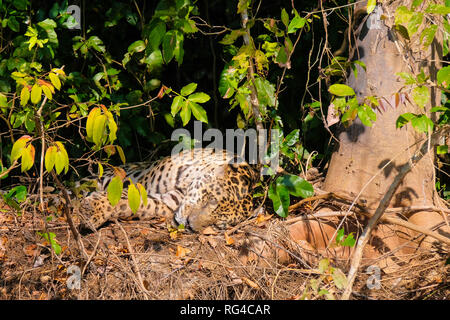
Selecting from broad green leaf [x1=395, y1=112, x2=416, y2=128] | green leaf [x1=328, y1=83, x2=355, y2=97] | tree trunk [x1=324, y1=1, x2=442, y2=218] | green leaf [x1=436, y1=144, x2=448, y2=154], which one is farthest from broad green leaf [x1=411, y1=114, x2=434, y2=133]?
green leaf [x1=436, y1=144, x2=448, y2=154]

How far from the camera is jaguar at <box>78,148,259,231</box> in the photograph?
4.56 m

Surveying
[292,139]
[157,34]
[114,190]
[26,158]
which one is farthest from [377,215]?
[26,158]

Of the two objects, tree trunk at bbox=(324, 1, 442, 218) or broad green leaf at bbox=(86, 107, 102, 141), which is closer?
broad green leaf at bbox=(86, 107, 102, 141)

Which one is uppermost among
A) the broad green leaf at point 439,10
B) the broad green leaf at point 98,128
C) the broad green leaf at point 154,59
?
the broad green leaf at point 439,10

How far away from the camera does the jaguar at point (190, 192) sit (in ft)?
15.0

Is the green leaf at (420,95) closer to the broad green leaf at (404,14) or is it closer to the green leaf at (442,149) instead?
the broad green leaf at (404,14)

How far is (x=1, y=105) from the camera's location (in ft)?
10.5

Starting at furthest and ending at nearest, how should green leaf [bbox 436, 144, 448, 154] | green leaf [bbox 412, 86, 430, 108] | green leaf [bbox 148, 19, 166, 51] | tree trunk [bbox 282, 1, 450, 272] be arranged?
green leaf [bbox 436, 144, 448, 154] < tree trunk [bbox 282, 1, 450, 272] < green leaf [bbox 148, 19, 166, 51] < green leaf [bbox 412, 86, 430, 108]

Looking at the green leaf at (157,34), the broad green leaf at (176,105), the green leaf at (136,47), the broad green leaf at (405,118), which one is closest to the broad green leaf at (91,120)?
the broad green leaf at (176,105)

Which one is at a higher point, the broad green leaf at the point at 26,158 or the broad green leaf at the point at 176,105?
the broad green leaf at the point at 176,105

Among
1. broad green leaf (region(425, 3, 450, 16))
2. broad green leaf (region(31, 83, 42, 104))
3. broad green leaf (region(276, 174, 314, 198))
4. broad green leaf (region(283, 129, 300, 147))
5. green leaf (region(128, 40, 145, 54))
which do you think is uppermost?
broad green leaf (region(425, 3, 450, 16))

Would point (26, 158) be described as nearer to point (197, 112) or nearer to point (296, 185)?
point (197, 112)

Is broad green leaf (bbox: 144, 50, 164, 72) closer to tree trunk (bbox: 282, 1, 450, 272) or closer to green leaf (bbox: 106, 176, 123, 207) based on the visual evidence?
tree trunk (bbox: 282, 1, 450, 272)

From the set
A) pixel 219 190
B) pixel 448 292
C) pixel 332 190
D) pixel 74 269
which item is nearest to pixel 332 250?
pixel 332 190
